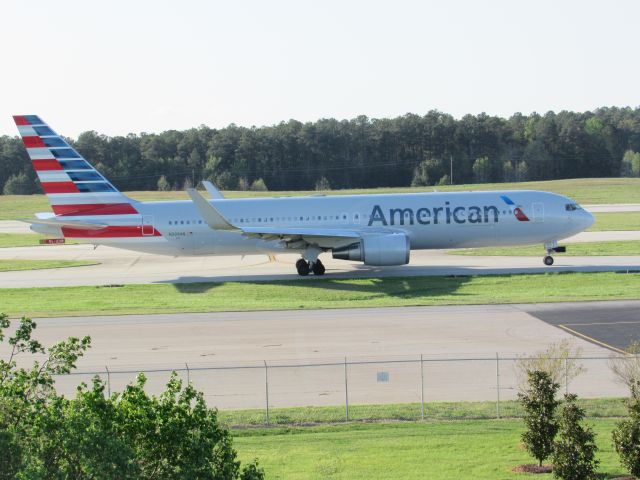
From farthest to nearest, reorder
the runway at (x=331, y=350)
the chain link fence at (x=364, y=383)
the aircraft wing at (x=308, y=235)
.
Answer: the aircraft wing at (x=308, y=235)
the runway at (x=331, y=350)
the chain link fence at (x=364, y=383)

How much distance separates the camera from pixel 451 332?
2858 centimetres

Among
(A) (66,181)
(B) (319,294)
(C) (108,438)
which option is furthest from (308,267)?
(C) (108,438)

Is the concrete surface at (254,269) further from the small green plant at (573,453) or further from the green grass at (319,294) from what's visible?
the small green plant at (573,453)

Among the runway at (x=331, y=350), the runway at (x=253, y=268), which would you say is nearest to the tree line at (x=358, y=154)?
the runway at (x=253, y=268)

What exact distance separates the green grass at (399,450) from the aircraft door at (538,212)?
26039 millimetres

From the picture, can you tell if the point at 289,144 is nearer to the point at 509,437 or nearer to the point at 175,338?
the point at 175,338

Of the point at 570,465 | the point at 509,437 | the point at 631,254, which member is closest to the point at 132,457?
the point at 570,465

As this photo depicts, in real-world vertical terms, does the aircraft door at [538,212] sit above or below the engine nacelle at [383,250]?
→ above

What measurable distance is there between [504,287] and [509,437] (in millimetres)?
21133

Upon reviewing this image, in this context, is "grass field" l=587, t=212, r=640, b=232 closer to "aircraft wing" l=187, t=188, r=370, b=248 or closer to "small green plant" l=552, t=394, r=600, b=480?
"aircraft wing" l=187, t=188, r=370, b=248

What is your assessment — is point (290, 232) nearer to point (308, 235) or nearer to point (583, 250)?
point (308, 235)

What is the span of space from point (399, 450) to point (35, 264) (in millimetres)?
42099

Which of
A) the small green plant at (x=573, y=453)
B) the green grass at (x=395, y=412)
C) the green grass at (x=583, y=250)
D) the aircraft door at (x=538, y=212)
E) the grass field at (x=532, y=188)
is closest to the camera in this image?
the small green plant at (x=573, y=453)

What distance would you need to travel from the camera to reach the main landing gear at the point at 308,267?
143 ft
